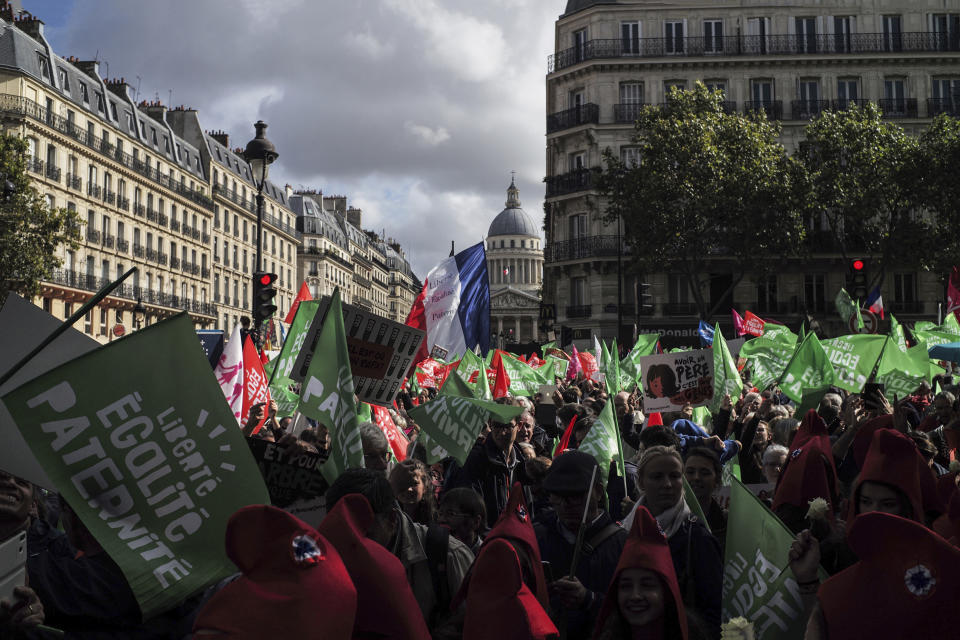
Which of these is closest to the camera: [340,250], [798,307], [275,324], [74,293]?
[275,324]

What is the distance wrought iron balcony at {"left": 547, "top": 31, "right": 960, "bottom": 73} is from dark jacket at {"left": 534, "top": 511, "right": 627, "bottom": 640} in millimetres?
41728

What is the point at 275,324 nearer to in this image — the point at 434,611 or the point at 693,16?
the point at 434,611

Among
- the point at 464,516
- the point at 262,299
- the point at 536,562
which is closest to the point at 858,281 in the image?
the point at 262,299

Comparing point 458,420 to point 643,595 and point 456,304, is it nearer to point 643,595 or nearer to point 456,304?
point 643,595

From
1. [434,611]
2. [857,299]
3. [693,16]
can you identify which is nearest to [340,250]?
[693,16]

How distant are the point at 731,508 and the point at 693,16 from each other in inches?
1704

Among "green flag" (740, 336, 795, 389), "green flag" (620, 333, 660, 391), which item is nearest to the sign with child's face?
"green flag" (740, 336, 795, 389)

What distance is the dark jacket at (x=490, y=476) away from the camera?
691 centimetres

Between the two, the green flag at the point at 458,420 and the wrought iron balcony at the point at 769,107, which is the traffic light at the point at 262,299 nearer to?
the green flag at the point at 458,420

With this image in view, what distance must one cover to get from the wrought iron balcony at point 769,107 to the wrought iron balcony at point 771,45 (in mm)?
2171

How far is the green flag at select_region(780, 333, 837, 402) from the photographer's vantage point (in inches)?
416

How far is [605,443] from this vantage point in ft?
19.9

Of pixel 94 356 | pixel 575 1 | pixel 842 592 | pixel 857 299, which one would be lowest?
pixel 842 592

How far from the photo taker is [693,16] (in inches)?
1721
